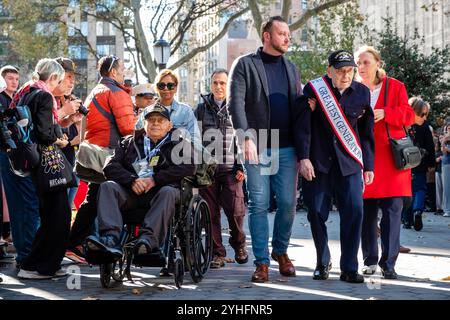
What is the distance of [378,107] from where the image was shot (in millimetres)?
9477

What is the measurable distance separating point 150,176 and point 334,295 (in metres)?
1.88

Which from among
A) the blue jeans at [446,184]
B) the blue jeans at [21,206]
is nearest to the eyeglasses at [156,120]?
the blue jeans at [21,206]

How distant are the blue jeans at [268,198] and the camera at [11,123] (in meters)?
1.88

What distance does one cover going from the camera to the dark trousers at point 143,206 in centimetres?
812

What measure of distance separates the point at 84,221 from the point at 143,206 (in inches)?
55.3

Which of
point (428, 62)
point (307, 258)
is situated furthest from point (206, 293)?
point (428, 62)

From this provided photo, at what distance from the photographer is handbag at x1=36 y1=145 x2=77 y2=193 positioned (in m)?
9.10

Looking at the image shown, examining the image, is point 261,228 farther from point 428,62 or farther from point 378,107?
point 428,62

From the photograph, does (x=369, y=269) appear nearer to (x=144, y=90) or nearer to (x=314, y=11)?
(x=144, y=90)

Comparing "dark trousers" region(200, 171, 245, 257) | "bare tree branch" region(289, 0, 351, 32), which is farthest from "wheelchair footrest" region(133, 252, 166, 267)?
"bare tree branch" region(289, 0, 351, 32)

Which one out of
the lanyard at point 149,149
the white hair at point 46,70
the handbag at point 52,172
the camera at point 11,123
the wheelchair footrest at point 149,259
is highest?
the white hair at point 46,70

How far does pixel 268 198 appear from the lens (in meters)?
9.06

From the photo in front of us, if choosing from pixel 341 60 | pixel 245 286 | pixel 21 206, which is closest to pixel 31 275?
pixel 21 206

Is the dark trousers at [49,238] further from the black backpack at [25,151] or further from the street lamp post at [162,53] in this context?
the street lamp post at [162,53]
